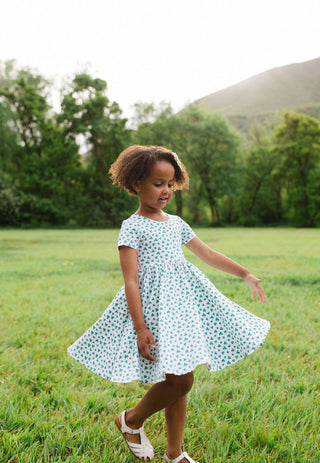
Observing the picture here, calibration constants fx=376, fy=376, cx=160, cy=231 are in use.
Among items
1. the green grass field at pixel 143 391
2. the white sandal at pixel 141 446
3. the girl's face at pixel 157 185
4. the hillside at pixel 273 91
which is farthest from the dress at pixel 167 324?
the hillside at pixel 273 91

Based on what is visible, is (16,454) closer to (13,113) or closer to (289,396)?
(289,396)

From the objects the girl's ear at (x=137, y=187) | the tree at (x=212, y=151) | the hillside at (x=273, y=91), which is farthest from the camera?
the hillside at (x=273, y=91)

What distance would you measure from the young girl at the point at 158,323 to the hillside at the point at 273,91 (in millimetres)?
138985

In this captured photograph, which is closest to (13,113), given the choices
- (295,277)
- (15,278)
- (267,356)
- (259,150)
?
(259,150)

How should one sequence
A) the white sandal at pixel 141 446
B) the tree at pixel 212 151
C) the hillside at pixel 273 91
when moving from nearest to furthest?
the white sandal at pixel 141 446, the tree at pixel 212 151, the hillside at pixel 273 91

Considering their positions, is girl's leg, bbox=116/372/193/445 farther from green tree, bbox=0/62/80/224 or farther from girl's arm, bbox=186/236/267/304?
green tree, bbox=0/62/80/224

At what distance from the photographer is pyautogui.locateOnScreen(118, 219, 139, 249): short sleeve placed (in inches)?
70.3

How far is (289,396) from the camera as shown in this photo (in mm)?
2279

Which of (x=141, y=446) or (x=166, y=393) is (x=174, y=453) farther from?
(x=166, y=393)

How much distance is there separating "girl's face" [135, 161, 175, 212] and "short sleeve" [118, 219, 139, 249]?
0.52 ft

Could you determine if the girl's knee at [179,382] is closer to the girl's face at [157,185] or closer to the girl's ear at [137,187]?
the girl's face at [157,185]

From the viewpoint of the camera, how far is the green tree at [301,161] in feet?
107

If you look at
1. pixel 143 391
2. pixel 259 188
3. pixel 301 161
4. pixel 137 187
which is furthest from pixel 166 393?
pixel 259 188

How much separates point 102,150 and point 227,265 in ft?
112
